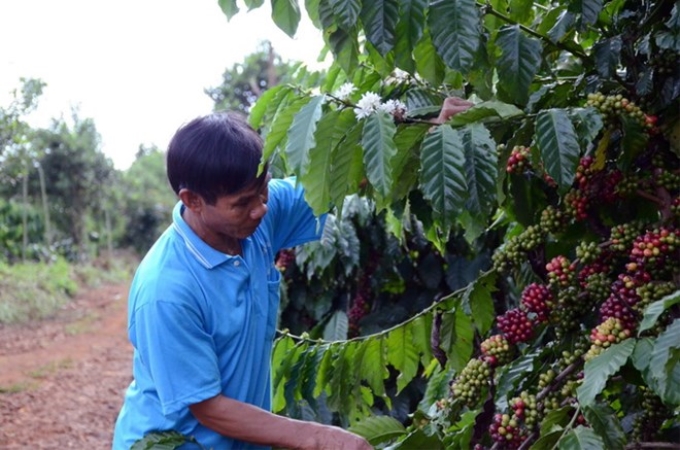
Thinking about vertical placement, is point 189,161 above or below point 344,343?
above

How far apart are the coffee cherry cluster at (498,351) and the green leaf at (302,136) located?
57 cm

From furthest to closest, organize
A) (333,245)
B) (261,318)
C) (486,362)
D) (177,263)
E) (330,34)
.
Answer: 1. (333,245)
2. (261,318)
3. (177,263)
4. (486,362)
5. (330,34)

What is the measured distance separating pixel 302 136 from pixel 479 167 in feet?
0.97

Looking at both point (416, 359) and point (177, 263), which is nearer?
point (177, 263)

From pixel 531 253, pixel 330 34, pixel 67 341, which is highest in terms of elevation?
pixel 330 34

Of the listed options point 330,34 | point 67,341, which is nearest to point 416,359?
point 330,34

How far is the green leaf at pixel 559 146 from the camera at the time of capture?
1317 millimetres

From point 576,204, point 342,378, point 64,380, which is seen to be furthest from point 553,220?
point 64,380

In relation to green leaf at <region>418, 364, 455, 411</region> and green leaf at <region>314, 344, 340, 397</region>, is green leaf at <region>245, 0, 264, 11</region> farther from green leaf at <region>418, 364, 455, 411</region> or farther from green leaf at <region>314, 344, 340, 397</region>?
green leaf at <region>418, 364, 455, 411</region>

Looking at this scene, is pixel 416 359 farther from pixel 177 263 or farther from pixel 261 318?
pixel 177 263

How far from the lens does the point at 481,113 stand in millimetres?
1361

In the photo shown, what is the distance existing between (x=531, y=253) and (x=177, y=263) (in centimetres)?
75

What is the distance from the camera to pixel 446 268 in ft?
11.3

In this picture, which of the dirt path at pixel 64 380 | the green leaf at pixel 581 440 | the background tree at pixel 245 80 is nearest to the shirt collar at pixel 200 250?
the green leaf at pixel 581 440
